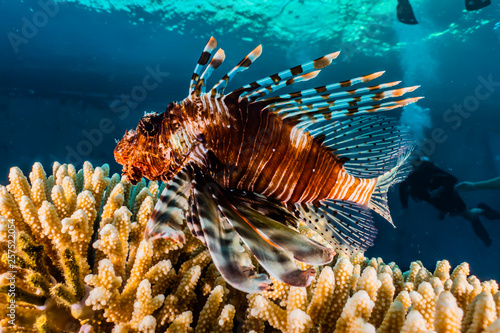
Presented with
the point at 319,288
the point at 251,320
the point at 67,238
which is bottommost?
the point at 251,320

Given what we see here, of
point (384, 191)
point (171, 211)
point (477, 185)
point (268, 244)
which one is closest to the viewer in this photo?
point (268, 244)

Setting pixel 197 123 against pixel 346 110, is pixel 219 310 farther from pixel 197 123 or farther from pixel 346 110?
pixel 346 110

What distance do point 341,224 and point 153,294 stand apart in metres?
1.56

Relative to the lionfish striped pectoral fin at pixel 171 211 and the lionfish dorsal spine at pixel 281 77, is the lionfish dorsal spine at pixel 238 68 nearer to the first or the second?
the lionfish dorsal spine at pixel 281 77

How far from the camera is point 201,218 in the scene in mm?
1243

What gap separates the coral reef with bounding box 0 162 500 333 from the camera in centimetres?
145

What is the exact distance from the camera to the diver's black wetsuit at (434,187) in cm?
886

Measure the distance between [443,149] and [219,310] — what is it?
27.1 metres

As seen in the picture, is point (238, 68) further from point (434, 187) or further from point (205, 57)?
point (434, 187)

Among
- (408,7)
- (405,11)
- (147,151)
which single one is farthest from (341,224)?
(405,11)

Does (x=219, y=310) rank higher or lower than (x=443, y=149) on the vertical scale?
lower

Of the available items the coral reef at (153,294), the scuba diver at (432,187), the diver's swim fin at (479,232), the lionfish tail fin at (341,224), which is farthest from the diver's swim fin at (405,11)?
the coral reef at (153,294)

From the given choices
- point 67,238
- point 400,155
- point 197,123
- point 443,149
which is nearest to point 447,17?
point 443,149

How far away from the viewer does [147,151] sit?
6.33ft
